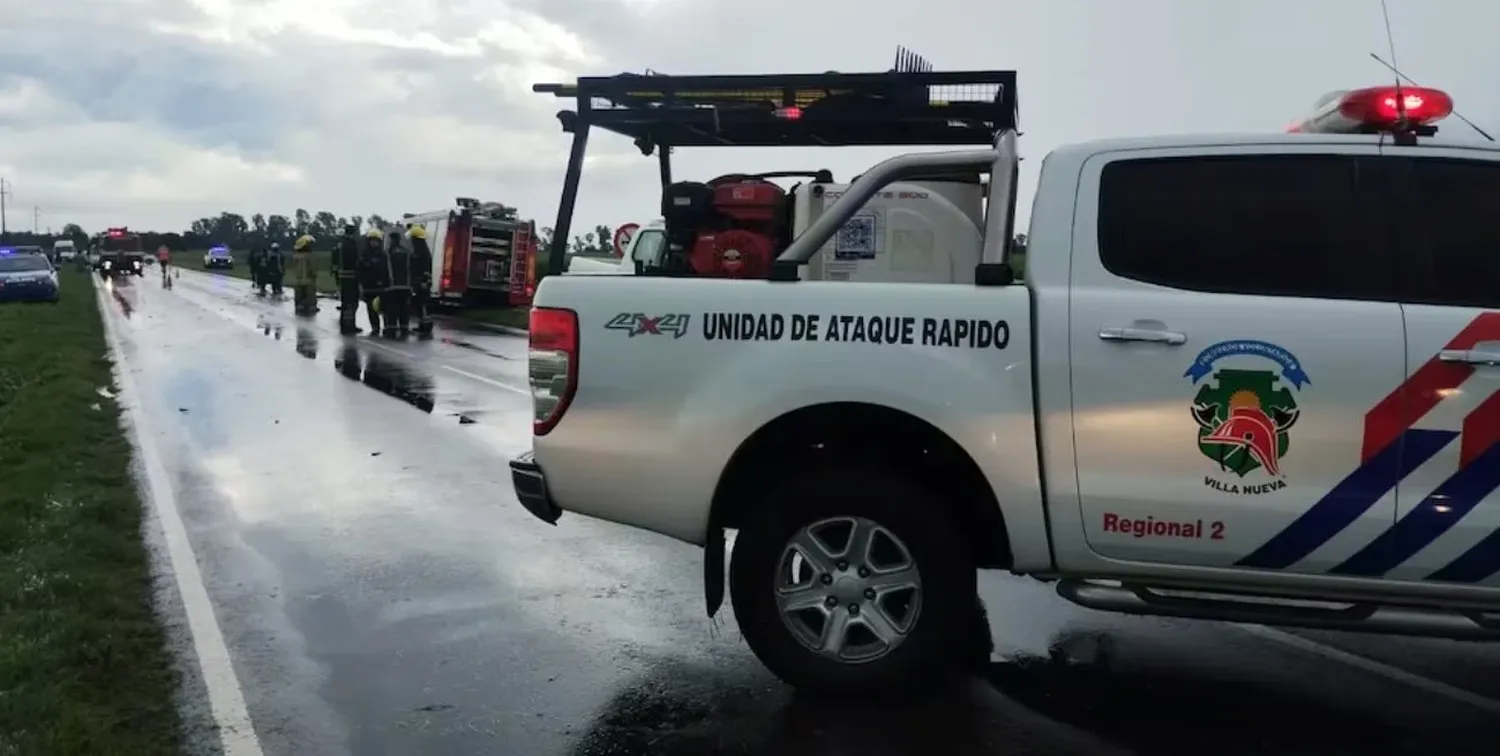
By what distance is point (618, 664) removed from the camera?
511cm

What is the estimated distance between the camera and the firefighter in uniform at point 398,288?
22.7m

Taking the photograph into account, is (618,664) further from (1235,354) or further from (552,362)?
(1235,354)

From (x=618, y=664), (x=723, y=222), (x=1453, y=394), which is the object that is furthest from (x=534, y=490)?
(x=1453, y=394)

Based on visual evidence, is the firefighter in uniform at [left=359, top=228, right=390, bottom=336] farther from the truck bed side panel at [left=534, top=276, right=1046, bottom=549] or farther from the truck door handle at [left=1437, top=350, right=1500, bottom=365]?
the truck door handle at [left=1437, top=350, right=1500, bottom=365]

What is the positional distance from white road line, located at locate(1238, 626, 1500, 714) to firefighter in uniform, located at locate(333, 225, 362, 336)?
20457mm

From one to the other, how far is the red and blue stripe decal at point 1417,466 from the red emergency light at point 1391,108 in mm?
738

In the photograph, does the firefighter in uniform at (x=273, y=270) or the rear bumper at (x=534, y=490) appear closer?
the rear bumper at (x=534, y=490)

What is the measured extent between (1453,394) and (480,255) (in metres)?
27.7

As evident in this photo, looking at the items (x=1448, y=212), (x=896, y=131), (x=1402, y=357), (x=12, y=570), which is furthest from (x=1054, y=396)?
(x=12, y=570)

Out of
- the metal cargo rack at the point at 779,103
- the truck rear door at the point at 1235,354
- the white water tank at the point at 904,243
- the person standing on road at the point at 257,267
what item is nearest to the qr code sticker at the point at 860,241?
the white water tank at the point at 904,243

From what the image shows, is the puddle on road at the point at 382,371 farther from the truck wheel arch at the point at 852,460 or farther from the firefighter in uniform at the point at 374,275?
the truck wheel arch at the point at 852,460

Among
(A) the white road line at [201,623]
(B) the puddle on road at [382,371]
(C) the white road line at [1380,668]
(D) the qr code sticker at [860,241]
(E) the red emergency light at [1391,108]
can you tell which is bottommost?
(A) the white road line at [201,623]

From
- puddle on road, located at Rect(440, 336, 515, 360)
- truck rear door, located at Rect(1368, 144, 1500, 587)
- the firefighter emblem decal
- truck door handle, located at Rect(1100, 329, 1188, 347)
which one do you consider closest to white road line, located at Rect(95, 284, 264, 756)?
truck door handle, located at Rect(1100, 329, 1188, 347)

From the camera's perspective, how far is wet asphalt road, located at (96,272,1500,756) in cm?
438
